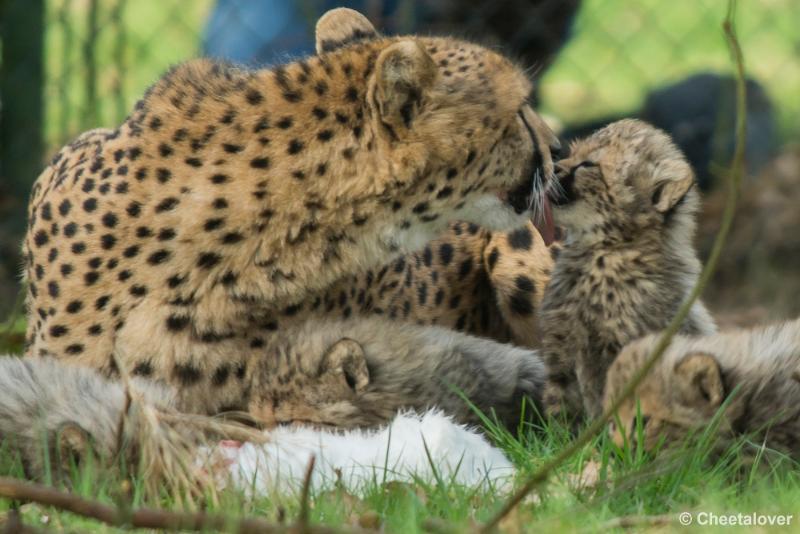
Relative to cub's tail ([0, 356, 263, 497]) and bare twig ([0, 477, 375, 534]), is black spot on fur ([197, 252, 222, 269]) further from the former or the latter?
bare twig ([0, 477, 375, 534])

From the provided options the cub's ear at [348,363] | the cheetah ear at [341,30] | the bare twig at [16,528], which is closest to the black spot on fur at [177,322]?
the cub's ear at [348,363]

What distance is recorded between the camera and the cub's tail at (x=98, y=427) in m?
2.89

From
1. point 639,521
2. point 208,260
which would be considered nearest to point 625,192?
point 208,260

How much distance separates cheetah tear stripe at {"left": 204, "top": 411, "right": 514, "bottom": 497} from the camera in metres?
2.92

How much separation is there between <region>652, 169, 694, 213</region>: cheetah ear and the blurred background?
1924 mm

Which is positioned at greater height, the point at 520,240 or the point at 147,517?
the point at 520,240

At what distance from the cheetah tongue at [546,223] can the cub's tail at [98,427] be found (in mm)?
1076

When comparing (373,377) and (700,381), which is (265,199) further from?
(700,381)

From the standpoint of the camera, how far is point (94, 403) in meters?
3.14

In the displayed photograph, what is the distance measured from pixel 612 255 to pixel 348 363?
33.3 inches

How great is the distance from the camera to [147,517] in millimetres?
2352

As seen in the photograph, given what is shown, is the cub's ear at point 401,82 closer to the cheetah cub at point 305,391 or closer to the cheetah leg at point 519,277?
the cheetah cub at point 305,391

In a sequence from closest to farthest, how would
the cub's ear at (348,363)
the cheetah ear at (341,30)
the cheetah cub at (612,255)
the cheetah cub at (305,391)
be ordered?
the cheetah cub at (305,391) < the cub's ear at (348,363) < the cheetah cub at (612,255) < the cheetah ear at (341,30)

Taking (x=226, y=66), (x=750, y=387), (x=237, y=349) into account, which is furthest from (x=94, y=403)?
(x=750, y=387)
